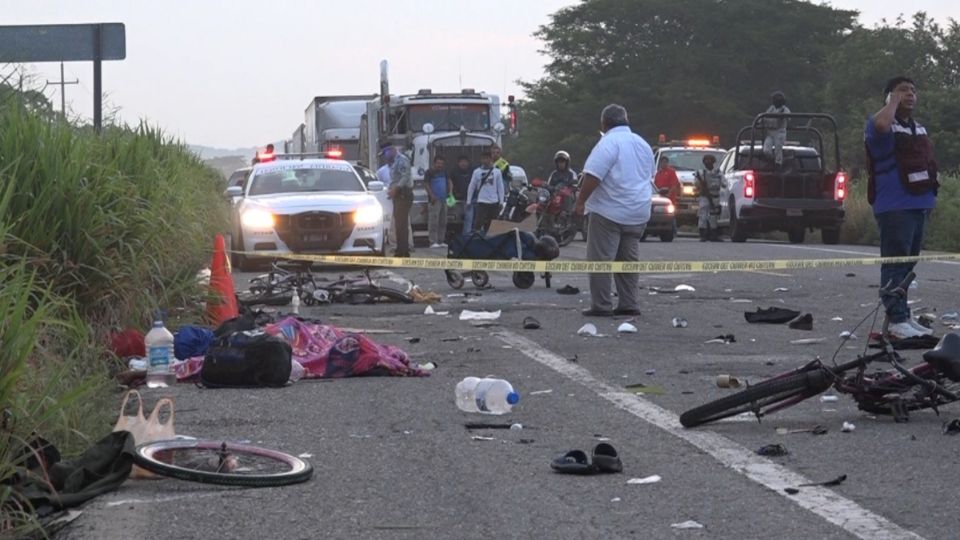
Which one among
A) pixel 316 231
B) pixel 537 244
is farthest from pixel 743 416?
pixel 316 231

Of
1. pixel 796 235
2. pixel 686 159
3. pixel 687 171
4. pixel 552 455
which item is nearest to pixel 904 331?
pixel 552 455

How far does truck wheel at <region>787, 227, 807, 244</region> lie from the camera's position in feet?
106

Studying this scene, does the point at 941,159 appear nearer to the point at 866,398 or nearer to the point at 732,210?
the point at 732,210

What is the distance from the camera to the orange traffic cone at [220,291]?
1406cm

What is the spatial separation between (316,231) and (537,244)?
4.70 metres

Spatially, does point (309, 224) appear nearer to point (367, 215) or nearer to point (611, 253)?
point (367, 215)

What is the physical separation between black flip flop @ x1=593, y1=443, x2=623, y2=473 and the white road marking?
0.48m

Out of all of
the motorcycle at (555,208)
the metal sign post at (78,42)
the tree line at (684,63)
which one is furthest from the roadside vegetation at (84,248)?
the tree line at (684,63)

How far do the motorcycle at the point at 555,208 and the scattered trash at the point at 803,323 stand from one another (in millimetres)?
14146

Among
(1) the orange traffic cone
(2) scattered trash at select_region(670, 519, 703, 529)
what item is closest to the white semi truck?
(1) the orange traffic cone

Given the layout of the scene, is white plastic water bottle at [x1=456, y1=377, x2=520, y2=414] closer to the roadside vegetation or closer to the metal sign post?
the roadside vegetation

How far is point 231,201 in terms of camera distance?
25.1 m

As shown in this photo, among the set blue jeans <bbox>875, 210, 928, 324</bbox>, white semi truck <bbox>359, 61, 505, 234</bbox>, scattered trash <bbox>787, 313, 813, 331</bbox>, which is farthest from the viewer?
white semi truck <bbox>359, 61, 505, 234</bbox>

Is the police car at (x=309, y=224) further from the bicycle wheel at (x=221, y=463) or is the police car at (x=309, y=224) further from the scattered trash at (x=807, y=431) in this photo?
the bicycle wheel at (x=221, y=463)
